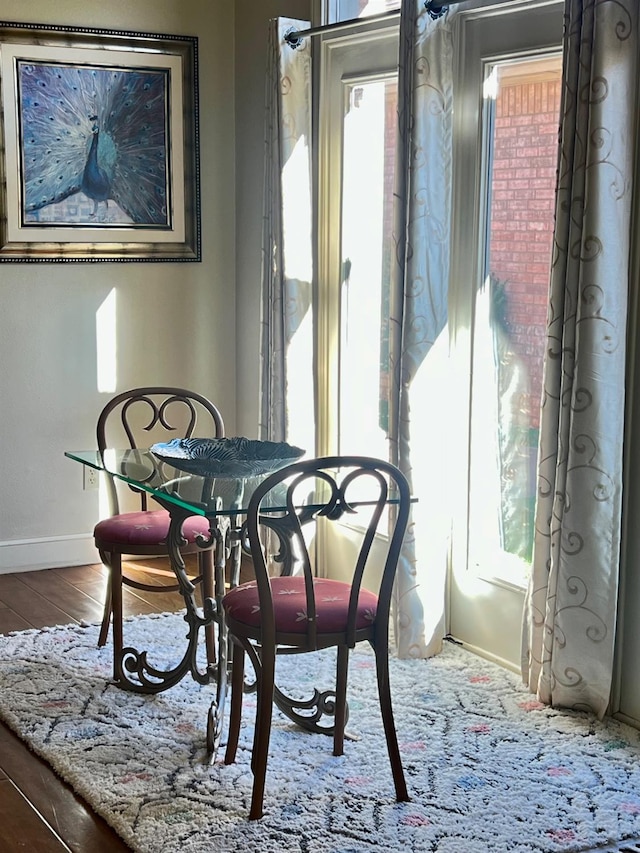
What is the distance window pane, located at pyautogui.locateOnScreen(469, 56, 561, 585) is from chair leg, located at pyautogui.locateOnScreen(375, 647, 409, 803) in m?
1.04

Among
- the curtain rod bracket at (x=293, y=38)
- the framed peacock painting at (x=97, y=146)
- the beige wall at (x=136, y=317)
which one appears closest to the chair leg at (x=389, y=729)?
the beige wall at (x=136, y=317)

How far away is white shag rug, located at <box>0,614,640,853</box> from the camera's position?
276cm

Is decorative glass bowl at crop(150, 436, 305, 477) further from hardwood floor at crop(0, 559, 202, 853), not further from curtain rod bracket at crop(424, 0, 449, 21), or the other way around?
curtain rod bracket at crop(424, 0, 449, 21)

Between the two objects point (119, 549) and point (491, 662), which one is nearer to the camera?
point (119, 549)

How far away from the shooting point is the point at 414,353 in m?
3.89

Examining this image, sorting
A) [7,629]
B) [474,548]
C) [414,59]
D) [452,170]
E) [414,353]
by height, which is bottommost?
[7,629]

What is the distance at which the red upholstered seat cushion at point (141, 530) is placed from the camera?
144 inches

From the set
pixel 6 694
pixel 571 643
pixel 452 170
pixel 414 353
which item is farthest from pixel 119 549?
pixel 452 170

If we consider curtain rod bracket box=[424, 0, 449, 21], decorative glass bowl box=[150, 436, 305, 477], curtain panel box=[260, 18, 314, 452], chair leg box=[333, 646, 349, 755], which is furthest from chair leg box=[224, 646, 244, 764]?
curtain rod bracket box=[424, 0, 449, 21]

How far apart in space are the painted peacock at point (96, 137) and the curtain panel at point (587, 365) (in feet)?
7.68

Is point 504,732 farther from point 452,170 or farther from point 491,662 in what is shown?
point 452,170

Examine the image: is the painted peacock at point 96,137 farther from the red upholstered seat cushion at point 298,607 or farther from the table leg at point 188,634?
the red upholstered seat cushion at point 298,607

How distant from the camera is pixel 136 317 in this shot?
5.16m

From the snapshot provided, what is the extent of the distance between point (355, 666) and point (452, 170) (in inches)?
67.3
